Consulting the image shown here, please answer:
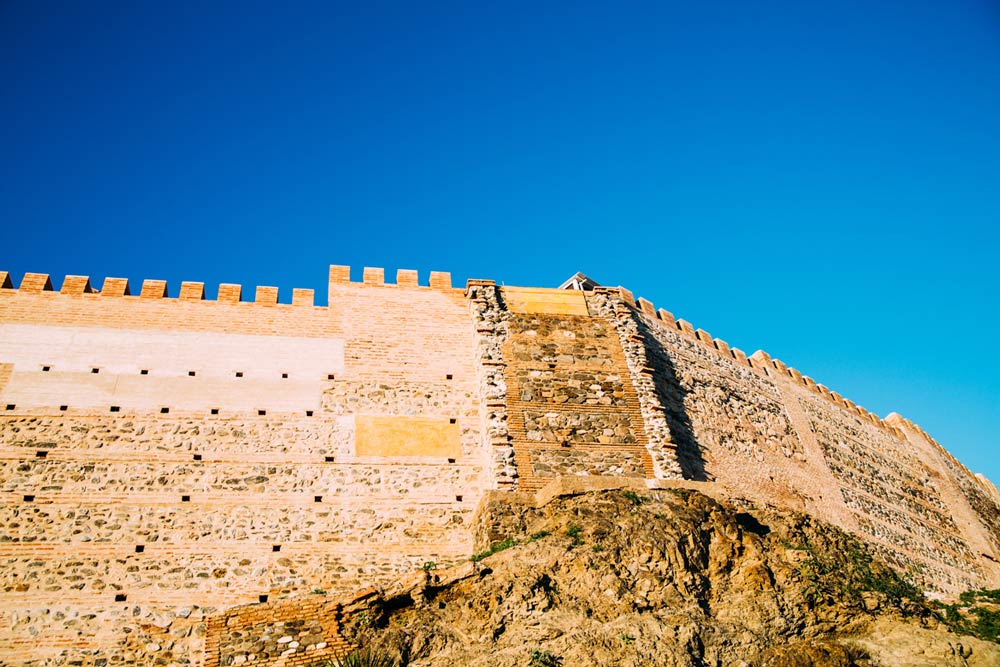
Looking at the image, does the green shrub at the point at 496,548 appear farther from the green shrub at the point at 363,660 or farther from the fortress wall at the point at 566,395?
the green shrub at the point at 363,660

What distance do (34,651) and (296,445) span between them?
531 cm

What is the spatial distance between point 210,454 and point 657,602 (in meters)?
8.35

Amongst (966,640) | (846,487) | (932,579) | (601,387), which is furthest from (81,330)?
(932,579)

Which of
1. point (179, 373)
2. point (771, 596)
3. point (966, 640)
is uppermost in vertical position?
point (179, 373)

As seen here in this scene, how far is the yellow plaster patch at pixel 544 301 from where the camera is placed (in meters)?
19.8

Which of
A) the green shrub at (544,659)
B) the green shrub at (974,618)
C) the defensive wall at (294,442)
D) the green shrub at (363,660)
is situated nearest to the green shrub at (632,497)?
the defensive wall at (294,442)

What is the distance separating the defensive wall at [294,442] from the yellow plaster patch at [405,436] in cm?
5

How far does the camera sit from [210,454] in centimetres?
1588

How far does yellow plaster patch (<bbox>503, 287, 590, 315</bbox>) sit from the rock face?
18.6 ft

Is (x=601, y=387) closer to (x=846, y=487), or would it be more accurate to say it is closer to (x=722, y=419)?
(x=722, y=419)

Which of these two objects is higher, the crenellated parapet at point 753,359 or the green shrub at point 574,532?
the crenellated parapet at point 753,359

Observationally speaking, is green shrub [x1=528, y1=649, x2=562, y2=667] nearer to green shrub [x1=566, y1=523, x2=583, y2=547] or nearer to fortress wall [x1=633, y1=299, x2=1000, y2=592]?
green shrub [x1=566, y1=523, x2=583, y2=547]

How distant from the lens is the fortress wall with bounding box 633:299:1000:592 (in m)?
20.2

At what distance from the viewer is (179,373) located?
1695cm
